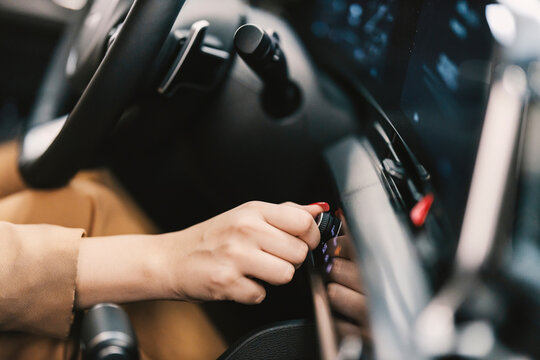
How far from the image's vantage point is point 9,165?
3.14 feet

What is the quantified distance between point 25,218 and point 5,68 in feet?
3.77

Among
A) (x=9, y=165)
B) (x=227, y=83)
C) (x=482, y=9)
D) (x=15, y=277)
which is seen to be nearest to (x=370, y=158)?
(x=482, y=9)

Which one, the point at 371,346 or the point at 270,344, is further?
the point at 270,344

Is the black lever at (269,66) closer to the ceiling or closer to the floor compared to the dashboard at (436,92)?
closer to the floor

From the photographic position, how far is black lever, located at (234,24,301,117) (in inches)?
21.9

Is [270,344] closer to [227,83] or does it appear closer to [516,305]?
[516,305]

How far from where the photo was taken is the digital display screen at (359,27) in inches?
30.3

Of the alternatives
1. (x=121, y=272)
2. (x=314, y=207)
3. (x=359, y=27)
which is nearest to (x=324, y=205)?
(x=314, y=207)

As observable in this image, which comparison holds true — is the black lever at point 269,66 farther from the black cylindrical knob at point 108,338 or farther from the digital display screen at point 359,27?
the black cylindrical knob at point 108,338

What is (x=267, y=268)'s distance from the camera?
45 cm

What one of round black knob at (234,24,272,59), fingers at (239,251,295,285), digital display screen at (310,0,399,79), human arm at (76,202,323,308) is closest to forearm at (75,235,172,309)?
human arm at (76,202,323,308)

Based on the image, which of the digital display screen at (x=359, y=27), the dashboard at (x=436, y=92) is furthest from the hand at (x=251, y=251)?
the digital display screen at (x=359, y=27)

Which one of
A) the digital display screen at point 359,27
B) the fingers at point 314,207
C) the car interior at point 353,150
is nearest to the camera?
the car interior at point 353,150

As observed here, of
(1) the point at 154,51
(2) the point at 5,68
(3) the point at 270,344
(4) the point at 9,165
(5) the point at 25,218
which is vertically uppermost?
(1) the point at 154,51
